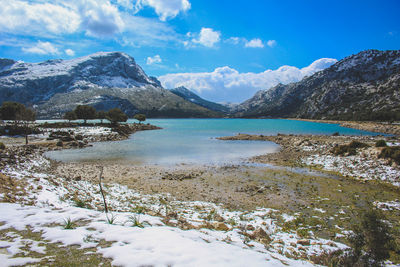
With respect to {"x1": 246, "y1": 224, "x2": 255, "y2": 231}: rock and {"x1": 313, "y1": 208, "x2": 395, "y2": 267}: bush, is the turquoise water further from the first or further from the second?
{"x1": 313, "y1": 208, "x2": 395, "y2": 267}: bush

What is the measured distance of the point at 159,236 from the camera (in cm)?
655

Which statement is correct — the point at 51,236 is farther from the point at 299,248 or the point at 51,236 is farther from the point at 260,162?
the point at 260,162

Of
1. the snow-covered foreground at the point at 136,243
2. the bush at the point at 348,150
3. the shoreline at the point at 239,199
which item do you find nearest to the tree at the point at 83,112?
the shoreline at the point at 239,199

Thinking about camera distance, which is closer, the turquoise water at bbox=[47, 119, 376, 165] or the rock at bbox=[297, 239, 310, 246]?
the rock at bbox=[297, 239, 310, 246]

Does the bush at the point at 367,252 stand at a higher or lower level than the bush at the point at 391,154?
lower

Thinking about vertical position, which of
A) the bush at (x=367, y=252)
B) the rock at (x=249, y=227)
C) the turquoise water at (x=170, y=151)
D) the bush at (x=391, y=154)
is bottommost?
the turquoise water at (x=170, y=151)

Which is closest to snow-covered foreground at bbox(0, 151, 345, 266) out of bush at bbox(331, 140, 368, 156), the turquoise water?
the turquoise water

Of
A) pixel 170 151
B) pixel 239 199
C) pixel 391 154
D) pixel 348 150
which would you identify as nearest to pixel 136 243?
pixel 239 199

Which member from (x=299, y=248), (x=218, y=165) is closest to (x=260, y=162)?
(x=218, y=165)

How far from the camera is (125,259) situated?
200 inches

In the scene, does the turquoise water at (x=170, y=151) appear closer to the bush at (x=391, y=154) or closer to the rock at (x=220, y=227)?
the bush at (x=391, y=154)

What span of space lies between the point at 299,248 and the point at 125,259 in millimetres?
6482

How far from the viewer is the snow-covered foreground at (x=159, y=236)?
17.5ft

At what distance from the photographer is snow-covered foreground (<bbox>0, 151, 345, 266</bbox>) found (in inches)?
209
